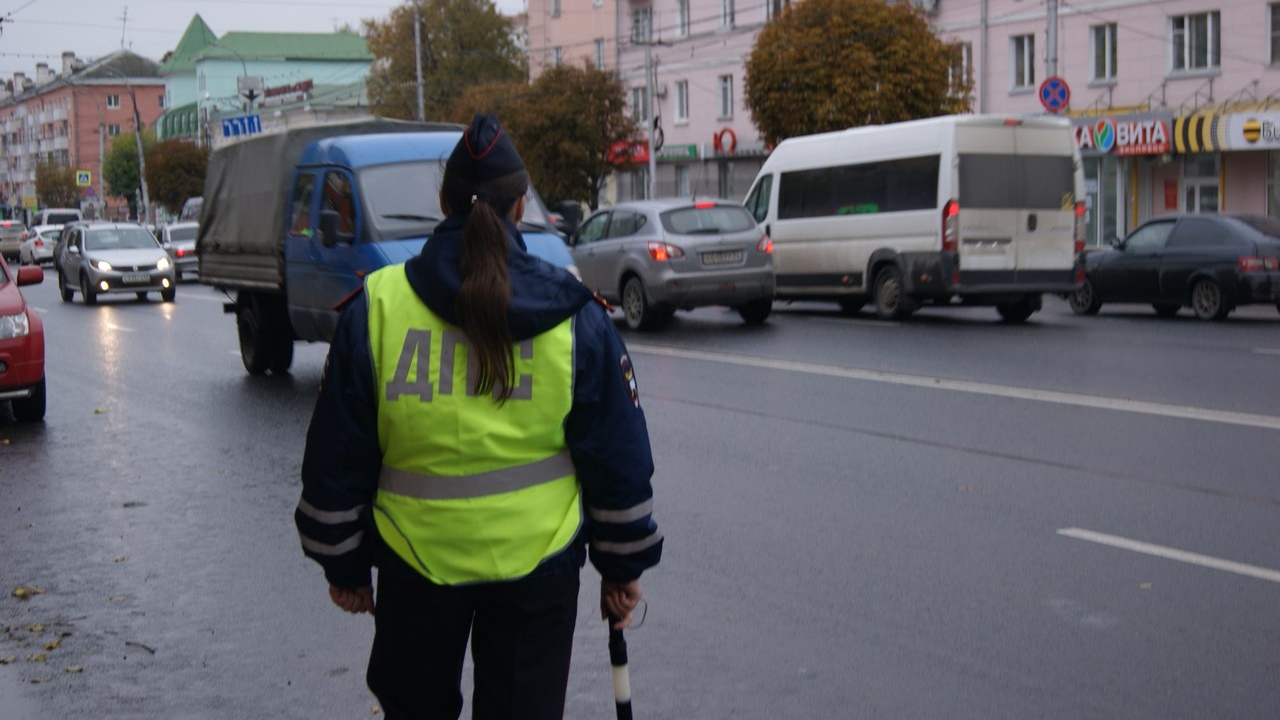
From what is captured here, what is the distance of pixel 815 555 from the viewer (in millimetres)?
6949

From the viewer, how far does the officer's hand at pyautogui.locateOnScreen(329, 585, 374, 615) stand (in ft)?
10.8

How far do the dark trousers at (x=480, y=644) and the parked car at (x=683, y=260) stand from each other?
1583 cm

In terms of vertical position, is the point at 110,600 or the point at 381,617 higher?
the point at 381,617

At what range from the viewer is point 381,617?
3.22m

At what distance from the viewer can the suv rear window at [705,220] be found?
1938 centimetres

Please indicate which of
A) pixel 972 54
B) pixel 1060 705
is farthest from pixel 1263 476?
pixel 972 54

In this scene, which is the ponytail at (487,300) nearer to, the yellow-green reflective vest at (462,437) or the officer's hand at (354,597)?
the yellow-green reflective vest at (462,437)

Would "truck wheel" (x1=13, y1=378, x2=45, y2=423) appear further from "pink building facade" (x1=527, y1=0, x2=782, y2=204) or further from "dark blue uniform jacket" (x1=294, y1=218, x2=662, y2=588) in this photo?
"pink building facade" (x1=527, y1=0, x2=782, y2=204)

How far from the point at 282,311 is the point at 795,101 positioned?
84.8 feet

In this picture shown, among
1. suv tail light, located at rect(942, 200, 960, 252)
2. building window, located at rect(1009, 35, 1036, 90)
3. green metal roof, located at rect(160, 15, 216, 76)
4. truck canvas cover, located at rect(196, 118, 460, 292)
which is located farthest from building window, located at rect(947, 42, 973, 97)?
green metal roof, located at rect(160, 15, 216, 76)

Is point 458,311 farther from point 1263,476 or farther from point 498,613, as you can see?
point 1263,476

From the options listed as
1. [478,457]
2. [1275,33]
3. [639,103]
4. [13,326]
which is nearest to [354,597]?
[478,457]

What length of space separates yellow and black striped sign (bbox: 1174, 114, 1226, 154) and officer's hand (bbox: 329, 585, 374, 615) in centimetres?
3358

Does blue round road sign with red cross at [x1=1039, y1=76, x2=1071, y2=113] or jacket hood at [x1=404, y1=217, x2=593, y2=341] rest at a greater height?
blue round road sign with red cross at [x1=1039, y1=76, x2=1071, y2=113]
